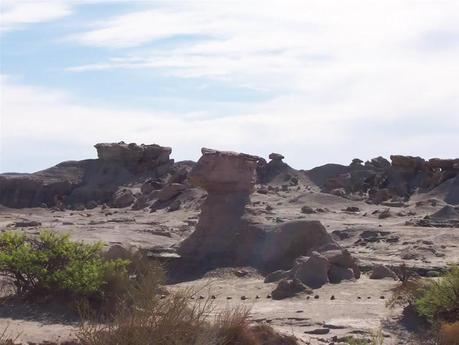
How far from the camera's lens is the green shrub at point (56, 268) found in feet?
36.8

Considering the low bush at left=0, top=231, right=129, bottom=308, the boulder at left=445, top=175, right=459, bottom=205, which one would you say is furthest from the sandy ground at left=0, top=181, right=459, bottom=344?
the boulder at left=445, top=175, right=459, bottom=205

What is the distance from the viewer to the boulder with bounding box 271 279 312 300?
13.6 meters

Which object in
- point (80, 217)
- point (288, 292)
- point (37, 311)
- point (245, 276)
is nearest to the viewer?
point (37, 311)

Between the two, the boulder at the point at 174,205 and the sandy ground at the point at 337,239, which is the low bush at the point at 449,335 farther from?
the boulder at the point at 174,205

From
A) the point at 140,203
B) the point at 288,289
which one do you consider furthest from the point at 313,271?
the point at 140,203

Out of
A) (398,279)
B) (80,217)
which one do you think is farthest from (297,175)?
(398,279)

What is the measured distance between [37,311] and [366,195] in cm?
2810

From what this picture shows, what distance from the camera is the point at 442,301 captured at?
10641mm

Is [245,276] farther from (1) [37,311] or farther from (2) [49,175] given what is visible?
(2) [49,175]

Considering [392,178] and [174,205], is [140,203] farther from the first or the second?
[392,178]

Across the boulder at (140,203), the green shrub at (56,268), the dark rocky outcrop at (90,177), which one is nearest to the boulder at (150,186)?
the boulder at (140,203)

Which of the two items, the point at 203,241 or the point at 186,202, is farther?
the point at 186,202

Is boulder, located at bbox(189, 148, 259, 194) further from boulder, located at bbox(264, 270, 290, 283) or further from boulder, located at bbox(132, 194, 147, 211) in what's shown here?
boulder, located at bbox(132, 194, 147, 211)

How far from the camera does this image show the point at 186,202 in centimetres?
3344
